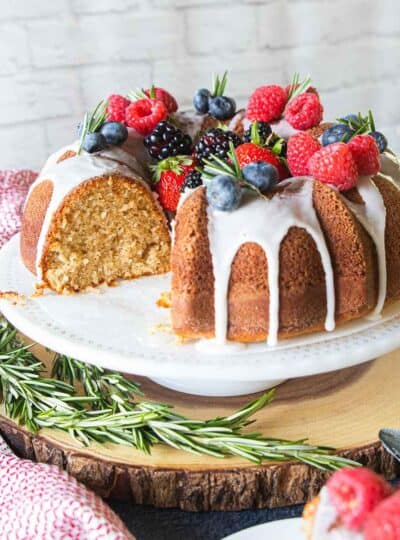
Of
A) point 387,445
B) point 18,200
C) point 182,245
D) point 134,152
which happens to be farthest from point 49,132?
point 387,445

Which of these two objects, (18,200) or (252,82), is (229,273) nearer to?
(18,200)

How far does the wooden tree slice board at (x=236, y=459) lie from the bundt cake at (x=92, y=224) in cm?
43

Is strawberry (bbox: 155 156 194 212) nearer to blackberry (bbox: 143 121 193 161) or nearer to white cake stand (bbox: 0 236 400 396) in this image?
blackberry (bbox: 143 121 193 161)

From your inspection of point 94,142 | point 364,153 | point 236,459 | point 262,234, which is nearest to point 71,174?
point 94,142

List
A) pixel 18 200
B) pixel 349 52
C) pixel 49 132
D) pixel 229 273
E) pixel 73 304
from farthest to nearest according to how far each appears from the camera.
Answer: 1. pixel 349 52
2. pixel 49 132
3. pixel 18 200
4. pixel 73 304
5. pixel 229 273

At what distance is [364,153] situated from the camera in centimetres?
169

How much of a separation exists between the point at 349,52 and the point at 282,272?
2233 mm

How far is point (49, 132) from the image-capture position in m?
3.20

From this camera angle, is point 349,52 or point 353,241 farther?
point 349,52

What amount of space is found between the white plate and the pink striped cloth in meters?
0.20

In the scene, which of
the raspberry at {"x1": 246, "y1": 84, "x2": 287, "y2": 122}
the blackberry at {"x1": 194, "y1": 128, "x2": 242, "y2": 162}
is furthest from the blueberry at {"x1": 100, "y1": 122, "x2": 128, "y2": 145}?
the raspberry at {"x1": 246, "y1": 84, "x2": 287, "y2": 122}

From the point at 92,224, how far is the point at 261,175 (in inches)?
22.0

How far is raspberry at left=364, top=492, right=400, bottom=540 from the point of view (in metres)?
0.97

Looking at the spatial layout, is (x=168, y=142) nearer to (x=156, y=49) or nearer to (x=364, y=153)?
(x=364, y=153)
